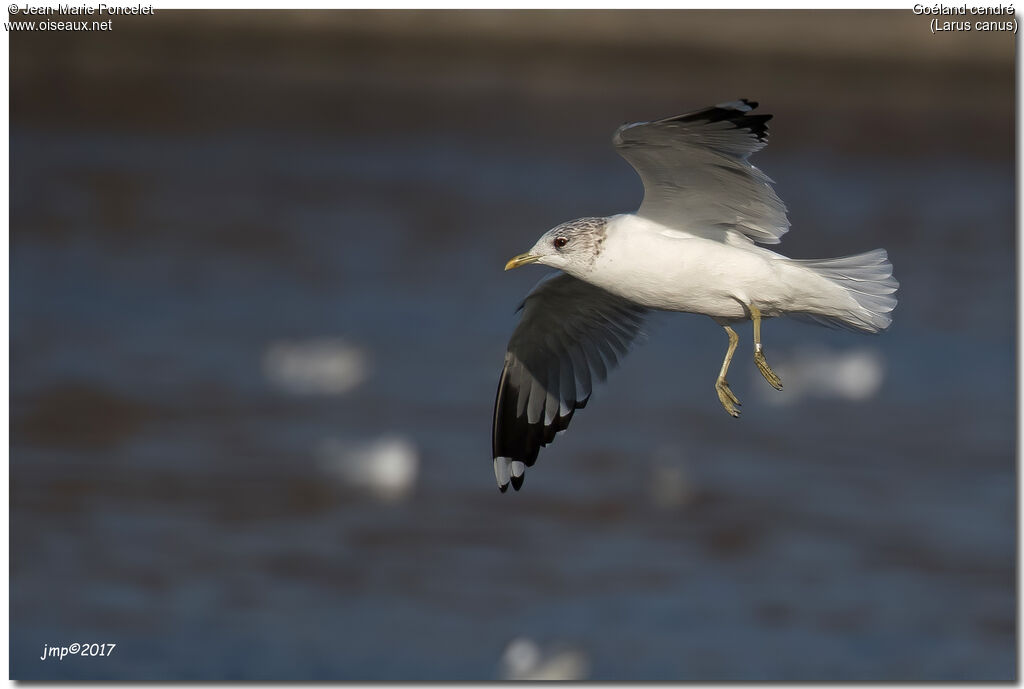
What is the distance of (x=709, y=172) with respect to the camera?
4.60 m

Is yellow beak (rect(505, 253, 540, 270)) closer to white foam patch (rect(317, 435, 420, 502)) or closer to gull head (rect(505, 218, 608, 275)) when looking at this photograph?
gull head (rect(505, 218, 608, 275))

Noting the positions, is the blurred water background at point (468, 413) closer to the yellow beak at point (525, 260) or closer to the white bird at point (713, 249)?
the yellow beak at point (525, 260)

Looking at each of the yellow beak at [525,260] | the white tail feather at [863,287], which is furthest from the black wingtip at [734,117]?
the yellow beak at [525,260]

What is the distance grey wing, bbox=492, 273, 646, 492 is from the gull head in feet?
2.31

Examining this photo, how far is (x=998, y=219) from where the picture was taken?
1744cm

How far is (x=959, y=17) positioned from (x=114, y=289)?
10.2 m

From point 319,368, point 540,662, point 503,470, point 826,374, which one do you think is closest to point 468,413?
point 319,368

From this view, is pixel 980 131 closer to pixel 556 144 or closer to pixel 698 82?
pixel 698 82

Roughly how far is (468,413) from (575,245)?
293 inches

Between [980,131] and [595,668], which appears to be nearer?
[595,668]

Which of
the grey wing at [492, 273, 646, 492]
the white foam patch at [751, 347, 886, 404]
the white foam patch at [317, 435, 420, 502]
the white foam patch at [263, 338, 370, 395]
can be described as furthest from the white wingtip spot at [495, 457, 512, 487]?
the white foam patch at [751, 347, 886, 404]

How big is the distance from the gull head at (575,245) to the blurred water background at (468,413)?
4.67 metres

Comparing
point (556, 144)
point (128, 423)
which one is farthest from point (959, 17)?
point (128, 423)

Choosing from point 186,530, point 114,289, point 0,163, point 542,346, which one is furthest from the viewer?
point 114,289
